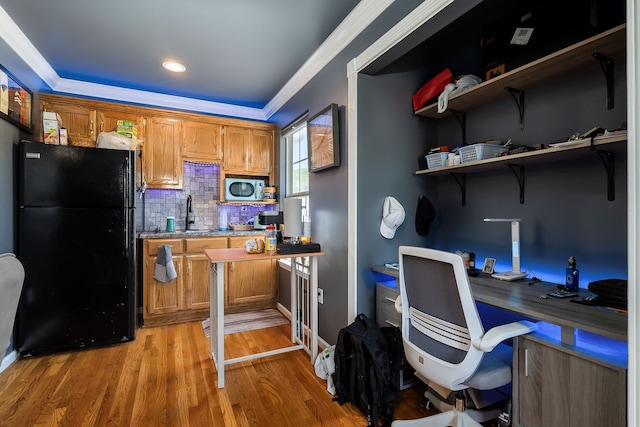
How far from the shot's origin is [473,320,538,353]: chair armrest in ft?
3.80

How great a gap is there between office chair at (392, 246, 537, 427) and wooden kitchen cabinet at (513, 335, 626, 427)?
4.2 inches

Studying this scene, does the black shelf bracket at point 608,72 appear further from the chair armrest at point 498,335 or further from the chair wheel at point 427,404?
the chair wheel at point 427,404

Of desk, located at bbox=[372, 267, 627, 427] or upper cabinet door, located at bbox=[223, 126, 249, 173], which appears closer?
desk, located at bbox=[372, 267, 627, 427]

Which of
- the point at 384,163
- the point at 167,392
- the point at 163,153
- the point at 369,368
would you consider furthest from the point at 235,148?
the point at 369,368

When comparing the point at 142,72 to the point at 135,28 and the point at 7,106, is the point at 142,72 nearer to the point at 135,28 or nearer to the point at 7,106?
the point at 135,28

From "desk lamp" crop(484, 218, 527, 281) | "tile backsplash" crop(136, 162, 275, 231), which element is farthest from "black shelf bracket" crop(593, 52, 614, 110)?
"tile backsplash" crop(136, 162, 275, 231)

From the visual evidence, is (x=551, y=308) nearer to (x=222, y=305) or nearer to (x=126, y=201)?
(x=222, y=305)

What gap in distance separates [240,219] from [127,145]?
1526 millimetres

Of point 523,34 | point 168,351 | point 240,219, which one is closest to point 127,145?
point 240,219

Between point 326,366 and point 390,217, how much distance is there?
3.69ft

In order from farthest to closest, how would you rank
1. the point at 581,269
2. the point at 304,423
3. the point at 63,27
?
the point at 63,27, the point at 304,423, the point at 581,269

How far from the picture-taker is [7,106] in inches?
88.0

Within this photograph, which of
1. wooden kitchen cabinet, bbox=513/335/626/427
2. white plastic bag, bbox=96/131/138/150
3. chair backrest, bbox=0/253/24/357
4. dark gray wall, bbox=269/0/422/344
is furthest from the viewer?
white plastic bag, bbox=96/131/138/150

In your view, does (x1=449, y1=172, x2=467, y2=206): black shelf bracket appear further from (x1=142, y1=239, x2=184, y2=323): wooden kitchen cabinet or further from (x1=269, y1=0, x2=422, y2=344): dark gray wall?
(x1=142, y1=239, x2=184, y2=323): wooden kitchen cabinet
